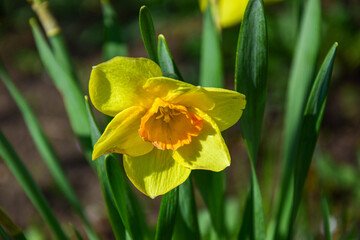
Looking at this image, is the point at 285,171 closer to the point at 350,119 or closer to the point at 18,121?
the point at 350,119

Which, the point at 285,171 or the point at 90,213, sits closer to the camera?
the point at 285,171

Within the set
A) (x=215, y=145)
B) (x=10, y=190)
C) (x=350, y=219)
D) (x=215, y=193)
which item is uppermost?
(x=215, y=145)

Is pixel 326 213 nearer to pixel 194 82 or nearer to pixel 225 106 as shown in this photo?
pixel 225 106

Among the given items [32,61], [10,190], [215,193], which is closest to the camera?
[215,193]

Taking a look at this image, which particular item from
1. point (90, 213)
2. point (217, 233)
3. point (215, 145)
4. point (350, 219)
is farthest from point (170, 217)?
point (90, 213)

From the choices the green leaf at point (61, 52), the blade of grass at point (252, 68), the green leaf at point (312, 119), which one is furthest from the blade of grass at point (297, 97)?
the green leaf at point (61, 52)

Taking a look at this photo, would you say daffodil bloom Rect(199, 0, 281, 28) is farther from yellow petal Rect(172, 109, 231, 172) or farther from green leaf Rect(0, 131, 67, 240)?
green leaf Rect(0, 131, 67, 240)
